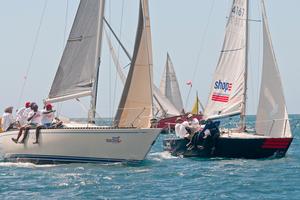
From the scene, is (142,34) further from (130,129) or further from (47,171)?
(47,171)

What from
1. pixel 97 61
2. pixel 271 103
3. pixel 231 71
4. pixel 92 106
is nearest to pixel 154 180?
pixel 92 106

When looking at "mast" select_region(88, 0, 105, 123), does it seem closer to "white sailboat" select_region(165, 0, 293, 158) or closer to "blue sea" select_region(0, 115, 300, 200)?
"blue sea" select_region(0, 115, 300, 200)

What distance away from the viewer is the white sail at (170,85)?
59656 millimetres

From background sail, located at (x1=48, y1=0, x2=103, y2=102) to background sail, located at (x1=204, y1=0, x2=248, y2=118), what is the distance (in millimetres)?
8307

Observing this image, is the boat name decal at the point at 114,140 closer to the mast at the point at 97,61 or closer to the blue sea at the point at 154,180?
the blue sea at the point at 154,180

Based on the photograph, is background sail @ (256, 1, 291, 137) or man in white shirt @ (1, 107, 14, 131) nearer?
man in white shirt @ (1, 107, 14, 131)

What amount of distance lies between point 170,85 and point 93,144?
125ft

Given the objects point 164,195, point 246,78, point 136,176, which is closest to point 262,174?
point 136,176

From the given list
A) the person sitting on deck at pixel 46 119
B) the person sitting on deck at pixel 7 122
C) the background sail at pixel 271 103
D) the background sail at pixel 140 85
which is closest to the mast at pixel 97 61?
the background sail at pixel 140 85

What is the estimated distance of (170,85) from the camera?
60.1 meters

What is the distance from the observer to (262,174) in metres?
20.9

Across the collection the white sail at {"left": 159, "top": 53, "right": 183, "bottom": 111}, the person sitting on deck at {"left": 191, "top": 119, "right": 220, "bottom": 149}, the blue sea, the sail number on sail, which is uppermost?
the sail number on sail

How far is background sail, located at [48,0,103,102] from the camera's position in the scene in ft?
78.8

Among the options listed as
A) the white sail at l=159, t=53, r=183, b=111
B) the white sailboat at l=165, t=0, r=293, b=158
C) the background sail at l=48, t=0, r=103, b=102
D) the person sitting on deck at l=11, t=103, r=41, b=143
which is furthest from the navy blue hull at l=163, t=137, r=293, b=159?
the white sail at l=159, t=53, r=183, b=111
